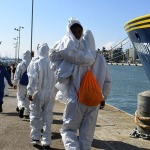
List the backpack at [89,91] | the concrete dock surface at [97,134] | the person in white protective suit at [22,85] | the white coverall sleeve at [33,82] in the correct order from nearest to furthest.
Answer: the backpack at [89,91], the white coverall sleeve at [33,82], the concrete dock surface at [97,134], the person in white protective suit at [22,85]

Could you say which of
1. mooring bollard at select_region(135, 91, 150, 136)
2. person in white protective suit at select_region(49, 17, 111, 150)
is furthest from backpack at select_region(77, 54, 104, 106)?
mooring bollard at select_region(135, 91, 150, 136)

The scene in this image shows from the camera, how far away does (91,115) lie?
15.8 feet

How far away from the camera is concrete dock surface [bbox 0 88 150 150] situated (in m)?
6.64

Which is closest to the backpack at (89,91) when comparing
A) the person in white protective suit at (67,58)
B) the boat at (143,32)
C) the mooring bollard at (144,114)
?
the person in white protective suit at (67,58)

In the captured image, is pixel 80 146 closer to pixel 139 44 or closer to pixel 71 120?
pixel 71 120

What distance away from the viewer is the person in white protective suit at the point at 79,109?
4.71m

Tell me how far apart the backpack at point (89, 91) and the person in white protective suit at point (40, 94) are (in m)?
1.87

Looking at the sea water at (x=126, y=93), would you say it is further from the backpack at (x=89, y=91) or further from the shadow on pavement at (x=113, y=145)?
the shadow on pavement at (x=113, y=145)

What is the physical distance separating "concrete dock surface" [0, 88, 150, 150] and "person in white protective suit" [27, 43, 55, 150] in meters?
0.36

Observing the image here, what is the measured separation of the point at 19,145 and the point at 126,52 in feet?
35.7

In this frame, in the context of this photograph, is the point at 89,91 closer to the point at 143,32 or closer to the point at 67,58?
the point at 67,58

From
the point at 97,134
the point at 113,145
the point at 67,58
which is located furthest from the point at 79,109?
the point at 97,134

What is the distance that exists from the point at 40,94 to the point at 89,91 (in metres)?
1.97

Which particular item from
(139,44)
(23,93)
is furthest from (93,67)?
(139,44)
